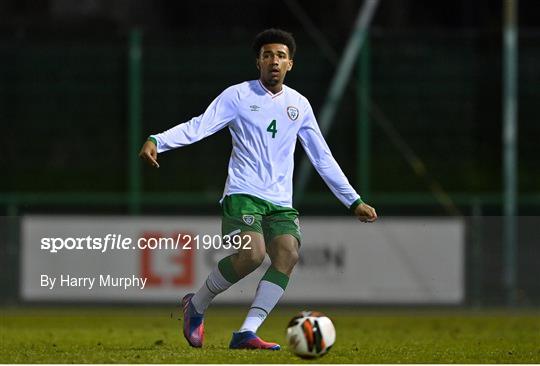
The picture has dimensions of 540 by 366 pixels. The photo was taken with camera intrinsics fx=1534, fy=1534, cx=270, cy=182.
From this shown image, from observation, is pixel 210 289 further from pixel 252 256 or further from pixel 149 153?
pixel 149 153

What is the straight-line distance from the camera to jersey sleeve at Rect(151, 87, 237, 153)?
33.7ft

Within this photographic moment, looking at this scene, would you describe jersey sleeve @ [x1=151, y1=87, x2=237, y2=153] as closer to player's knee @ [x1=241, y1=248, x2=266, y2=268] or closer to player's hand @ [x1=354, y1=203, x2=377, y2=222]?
player's knee @ [x1=241, y1=248, x2=266, y2=268]

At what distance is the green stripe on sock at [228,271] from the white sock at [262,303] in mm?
210

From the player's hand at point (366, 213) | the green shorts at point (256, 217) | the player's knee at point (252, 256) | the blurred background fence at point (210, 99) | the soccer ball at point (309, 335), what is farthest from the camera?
the blurred background fence at point (210, 99)

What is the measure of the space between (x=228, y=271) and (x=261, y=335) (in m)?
4.01

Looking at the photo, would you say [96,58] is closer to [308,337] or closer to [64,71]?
[64,71]

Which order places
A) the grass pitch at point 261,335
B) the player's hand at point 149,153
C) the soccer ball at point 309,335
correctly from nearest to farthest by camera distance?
1. the soccer ball at point 309,335
2. the player's hand at point 149,153
3. the grass pitch at point 261,335

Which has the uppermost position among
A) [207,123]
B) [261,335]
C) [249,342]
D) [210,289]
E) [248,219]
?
[207,123]

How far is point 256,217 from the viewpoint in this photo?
408 inches

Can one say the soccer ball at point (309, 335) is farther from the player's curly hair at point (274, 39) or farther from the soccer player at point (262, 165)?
the player's curly hair at point (274, 39)

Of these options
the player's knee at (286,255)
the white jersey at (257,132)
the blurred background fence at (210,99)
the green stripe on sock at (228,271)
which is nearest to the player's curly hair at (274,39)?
the white jersey at (257,132)

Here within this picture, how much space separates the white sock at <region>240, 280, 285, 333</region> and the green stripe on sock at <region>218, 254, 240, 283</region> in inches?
8.3

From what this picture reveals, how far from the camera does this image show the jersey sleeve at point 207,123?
10.3m

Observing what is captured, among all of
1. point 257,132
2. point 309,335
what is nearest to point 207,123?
point 257,132
